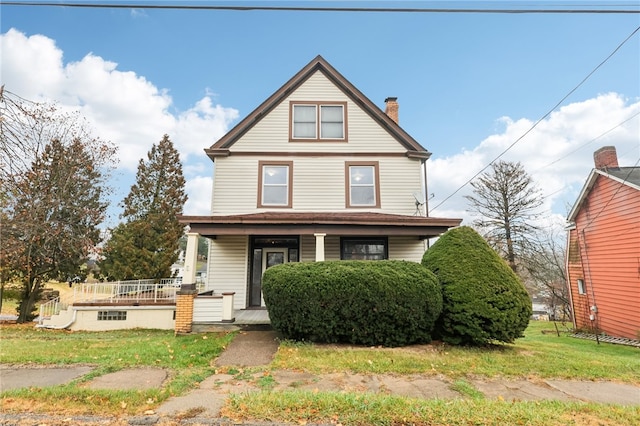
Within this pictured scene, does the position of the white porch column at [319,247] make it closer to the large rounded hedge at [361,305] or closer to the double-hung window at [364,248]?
the double-hung window at [364,248]

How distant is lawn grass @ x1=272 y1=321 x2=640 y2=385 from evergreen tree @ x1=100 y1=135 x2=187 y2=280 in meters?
16.5

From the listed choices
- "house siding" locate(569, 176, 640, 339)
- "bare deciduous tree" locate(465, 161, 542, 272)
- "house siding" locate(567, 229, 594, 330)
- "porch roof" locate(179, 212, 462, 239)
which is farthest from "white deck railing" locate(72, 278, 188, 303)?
"bare deciduous tree" locate(465, 161, 542, 272)

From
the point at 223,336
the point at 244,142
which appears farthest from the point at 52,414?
the point at 244,142

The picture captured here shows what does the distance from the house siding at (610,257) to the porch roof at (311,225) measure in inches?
317

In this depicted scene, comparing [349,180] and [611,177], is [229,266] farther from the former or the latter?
[611,177]

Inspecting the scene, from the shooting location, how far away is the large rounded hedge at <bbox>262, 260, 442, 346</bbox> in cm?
614

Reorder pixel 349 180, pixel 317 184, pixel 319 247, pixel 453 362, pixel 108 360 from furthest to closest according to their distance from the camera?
pixel 349 180, pixel 317 184, pixel 319 247, pixel 108 360, pixel 453 362

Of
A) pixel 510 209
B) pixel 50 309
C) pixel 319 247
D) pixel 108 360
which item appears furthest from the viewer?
pixel 510 209

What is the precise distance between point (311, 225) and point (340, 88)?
241 inches

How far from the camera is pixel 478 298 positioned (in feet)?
19.9

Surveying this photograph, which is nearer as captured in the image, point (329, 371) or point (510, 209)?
point (329, 371)

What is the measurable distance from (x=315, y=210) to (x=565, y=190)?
16252mm

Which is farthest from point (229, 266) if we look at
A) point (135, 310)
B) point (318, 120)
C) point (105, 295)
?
point (318, 120)

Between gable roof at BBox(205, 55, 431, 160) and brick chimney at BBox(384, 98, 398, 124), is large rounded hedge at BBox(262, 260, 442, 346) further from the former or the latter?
brick chimney at BBox(384, 98, 398, 124)
